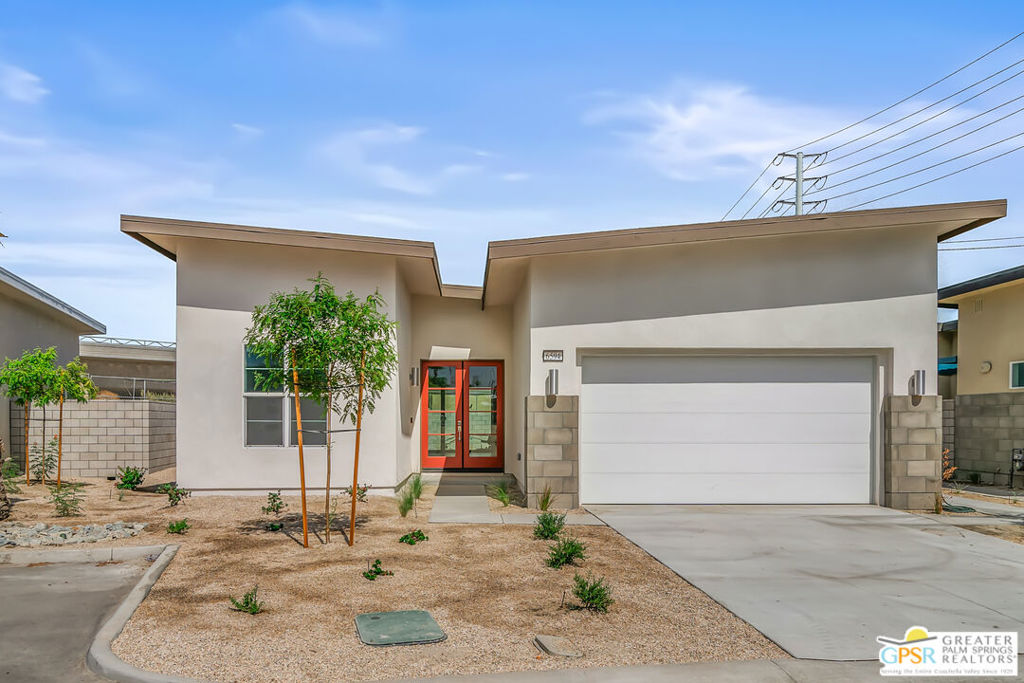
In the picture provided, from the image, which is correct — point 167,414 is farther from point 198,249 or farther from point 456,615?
point 456,615

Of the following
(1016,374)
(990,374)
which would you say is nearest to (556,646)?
(1016,374)

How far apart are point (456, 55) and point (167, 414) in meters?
9.39

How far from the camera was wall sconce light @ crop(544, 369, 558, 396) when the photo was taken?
11.4 meters

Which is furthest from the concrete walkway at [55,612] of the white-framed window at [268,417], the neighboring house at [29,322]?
the neighboring house at [29,322]

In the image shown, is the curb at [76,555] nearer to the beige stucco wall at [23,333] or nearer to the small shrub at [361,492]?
the small shrub at [361,492]

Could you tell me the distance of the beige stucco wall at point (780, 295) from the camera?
38.4 feet

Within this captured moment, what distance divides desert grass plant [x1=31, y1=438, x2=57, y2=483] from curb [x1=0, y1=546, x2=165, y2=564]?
661 centimetres

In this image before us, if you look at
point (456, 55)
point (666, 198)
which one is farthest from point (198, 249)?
point (666, 198)

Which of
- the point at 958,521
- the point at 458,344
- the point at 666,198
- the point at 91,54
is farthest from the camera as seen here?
the point at 666,198

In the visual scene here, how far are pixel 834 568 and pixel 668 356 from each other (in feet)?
15.4

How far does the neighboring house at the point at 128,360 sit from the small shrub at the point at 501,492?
27.0 m

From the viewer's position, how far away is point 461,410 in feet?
54.2

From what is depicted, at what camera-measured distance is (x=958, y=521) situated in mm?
10867

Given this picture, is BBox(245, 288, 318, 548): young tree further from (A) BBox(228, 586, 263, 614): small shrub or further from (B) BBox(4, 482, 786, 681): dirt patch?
(A) BBox(228, 586, 263, 614): small shrub
